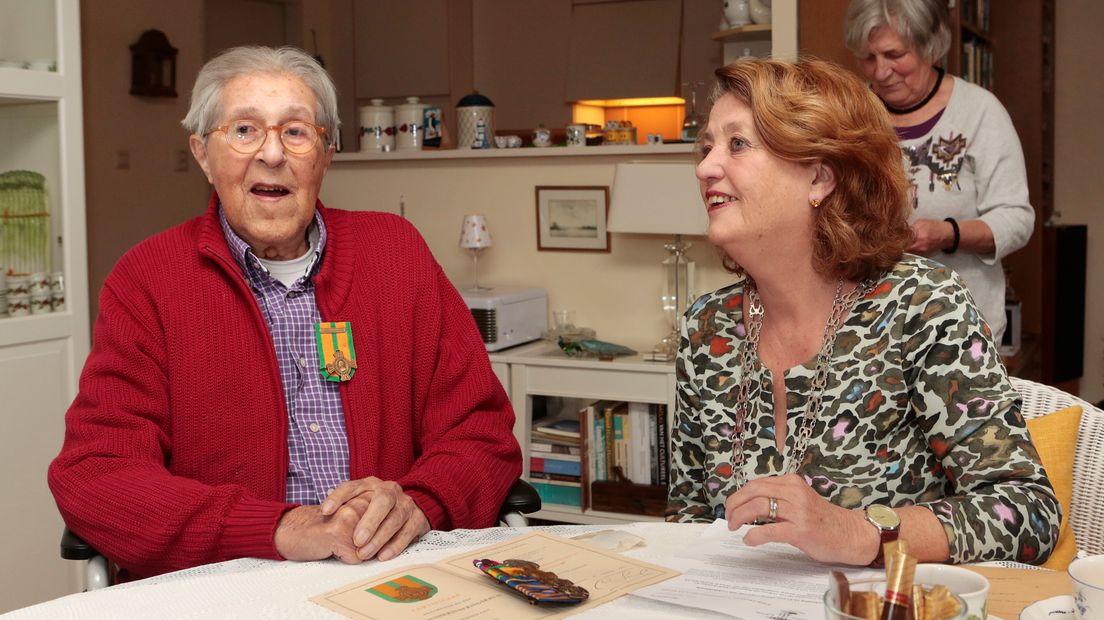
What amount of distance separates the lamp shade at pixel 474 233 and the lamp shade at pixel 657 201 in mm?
557

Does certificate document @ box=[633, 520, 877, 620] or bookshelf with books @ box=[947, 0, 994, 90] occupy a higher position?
bookshelf with books @ box=[947, 0, 994, 90]

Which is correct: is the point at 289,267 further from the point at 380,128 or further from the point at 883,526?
the point at 380,128

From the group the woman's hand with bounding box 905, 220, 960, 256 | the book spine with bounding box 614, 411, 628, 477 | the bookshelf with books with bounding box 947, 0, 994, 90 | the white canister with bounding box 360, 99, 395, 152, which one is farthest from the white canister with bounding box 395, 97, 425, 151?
the woman's hand with bounding box 905, 220, 960, 256

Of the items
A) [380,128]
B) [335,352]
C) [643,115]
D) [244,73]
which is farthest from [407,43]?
[335,352]

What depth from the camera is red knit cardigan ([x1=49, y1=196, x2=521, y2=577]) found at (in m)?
1.53

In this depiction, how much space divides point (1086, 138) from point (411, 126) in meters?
A: 3.83

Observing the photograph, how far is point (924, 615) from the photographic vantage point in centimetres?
79

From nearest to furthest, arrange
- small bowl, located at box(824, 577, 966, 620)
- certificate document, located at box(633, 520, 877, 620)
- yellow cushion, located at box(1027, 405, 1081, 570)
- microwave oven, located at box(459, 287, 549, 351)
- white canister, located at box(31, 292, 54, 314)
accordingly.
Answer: small bowl, located at box(824, 577, 966, 620), certificate document, located at box(633, 520, 877, 620), yellow cushion, located at box(1027, 405, 1081, 570), white canister, located at box(31, 292, 54, 314), microwave oven, located at box(459, 287, 549, 351)

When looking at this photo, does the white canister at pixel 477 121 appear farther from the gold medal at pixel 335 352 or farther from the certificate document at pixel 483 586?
the certificate document at pixel 483 586

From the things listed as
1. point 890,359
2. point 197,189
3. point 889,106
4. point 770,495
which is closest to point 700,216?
point 889,106

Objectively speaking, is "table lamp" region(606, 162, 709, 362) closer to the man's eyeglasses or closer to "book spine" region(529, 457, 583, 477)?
"book spine" region(529, 457, 583, 477)

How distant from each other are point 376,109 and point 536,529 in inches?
123

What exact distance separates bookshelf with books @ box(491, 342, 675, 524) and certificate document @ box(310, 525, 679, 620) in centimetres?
220

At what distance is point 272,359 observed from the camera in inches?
68.0
